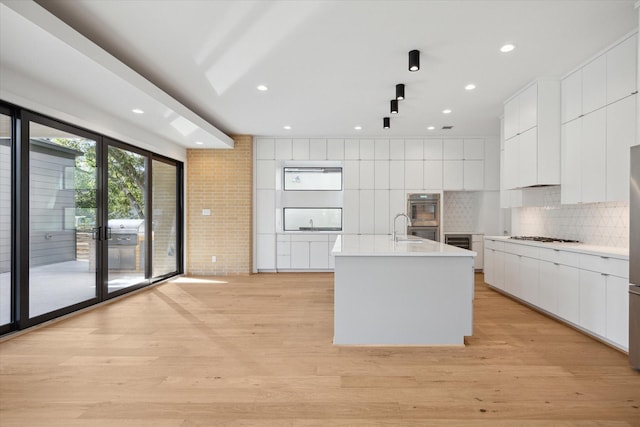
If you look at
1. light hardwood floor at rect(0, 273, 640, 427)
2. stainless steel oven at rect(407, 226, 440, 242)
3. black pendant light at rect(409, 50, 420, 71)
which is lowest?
light hardwood floor at rect(0, 273, 640, 427)

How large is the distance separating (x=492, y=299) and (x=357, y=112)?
132 inches

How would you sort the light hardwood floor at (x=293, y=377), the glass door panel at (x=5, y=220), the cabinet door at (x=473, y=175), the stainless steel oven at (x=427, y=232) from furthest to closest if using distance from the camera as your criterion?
1. the cabinet door at (x=473, y=175)
2. the stainless steel oven at (x=427, y=232)
3. the glass door panel at (x=5, y=220)
4. the light hardwood floor at (x=293, y=377)

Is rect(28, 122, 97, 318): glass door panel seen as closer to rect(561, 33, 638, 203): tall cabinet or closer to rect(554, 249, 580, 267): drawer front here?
rect(554, 249, 580, 267): drawer front

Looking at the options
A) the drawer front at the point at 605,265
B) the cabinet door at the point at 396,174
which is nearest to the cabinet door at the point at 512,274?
the drawer front at the point at 605,265

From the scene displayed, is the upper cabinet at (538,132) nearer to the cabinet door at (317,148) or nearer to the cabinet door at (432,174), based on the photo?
the cabinet door at (432,174)

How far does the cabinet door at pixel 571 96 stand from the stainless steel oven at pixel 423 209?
273 cm

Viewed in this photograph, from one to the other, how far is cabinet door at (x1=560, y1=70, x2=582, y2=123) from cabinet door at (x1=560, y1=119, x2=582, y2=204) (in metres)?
0.09

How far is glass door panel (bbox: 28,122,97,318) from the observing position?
10.2 ft

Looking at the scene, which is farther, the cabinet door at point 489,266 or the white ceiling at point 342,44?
the cabinet door at point 489,266

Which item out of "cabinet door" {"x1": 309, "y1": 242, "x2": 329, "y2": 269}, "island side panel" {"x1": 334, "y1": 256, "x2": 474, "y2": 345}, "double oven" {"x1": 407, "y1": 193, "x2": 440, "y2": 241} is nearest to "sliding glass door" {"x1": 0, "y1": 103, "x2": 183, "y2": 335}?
"cabinet door" {"x1": 309, "y1": 242, "x2": 329, "y2": 269}

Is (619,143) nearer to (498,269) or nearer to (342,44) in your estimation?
(498,269)

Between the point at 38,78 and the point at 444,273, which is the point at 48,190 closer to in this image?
the point at 38,78

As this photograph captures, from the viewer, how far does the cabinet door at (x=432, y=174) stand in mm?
6102

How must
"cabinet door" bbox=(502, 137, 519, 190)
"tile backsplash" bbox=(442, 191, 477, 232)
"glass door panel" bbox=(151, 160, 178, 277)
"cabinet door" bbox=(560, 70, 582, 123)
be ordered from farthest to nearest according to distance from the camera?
"tile backsplash" bbox=(442, 191, 477, 232)
"glass door panel" bbox=(151, 160, 178, 277)
"cabinet door" bbox=(502, 137, 519, 190)
"cabinet door" bbox=(560, 70, 582, 123)
